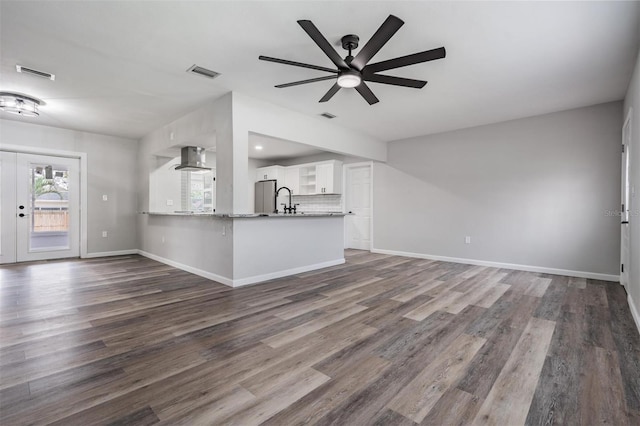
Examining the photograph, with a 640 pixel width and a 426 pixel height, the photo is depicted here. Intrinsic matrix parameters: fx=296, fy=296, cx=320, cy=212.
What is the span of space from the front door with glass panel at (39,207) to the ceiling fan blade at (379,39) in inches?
249

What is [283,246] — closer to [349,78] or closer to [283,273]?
[283,273]

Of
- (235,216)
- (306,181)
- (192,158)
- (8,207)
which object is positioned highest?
(192,158)

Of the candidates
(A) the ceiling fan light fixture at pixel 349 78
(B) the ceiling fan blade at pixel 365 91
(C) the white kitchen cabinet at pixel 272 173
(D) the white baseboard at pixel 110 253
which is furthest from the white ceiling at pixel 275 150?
(D) the white baseboard at pixel 110 253

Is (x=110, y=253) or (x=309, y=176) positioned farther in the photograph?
(x=309, y=176)

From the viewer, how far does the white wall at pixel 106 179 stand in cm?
573

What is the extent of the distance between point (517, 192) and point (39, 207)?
8.72m

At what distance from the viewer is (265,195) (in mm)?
8422

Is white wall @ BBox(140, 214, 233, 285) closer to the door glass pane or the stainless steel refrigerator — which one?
the door glass pane

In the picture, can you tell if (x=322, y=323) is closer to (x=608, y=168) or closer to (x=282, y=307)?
(x=282, y=307)

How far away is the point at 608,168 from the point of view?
4277mm

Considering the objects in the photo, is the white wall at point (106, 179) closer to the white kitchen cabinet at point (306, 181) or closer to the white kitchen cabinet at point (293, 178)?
the white kitchen cabinet at point (293, 178)

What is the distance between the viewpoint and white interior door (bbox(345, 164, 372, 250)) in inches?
287

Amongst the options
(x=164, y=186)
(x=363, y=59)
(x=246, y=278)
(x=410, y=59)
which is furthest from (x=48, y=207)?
(x=410, y=59)

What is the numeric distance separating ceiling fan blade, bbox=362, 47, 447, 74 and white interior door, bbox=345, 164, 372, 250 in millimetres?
4635
